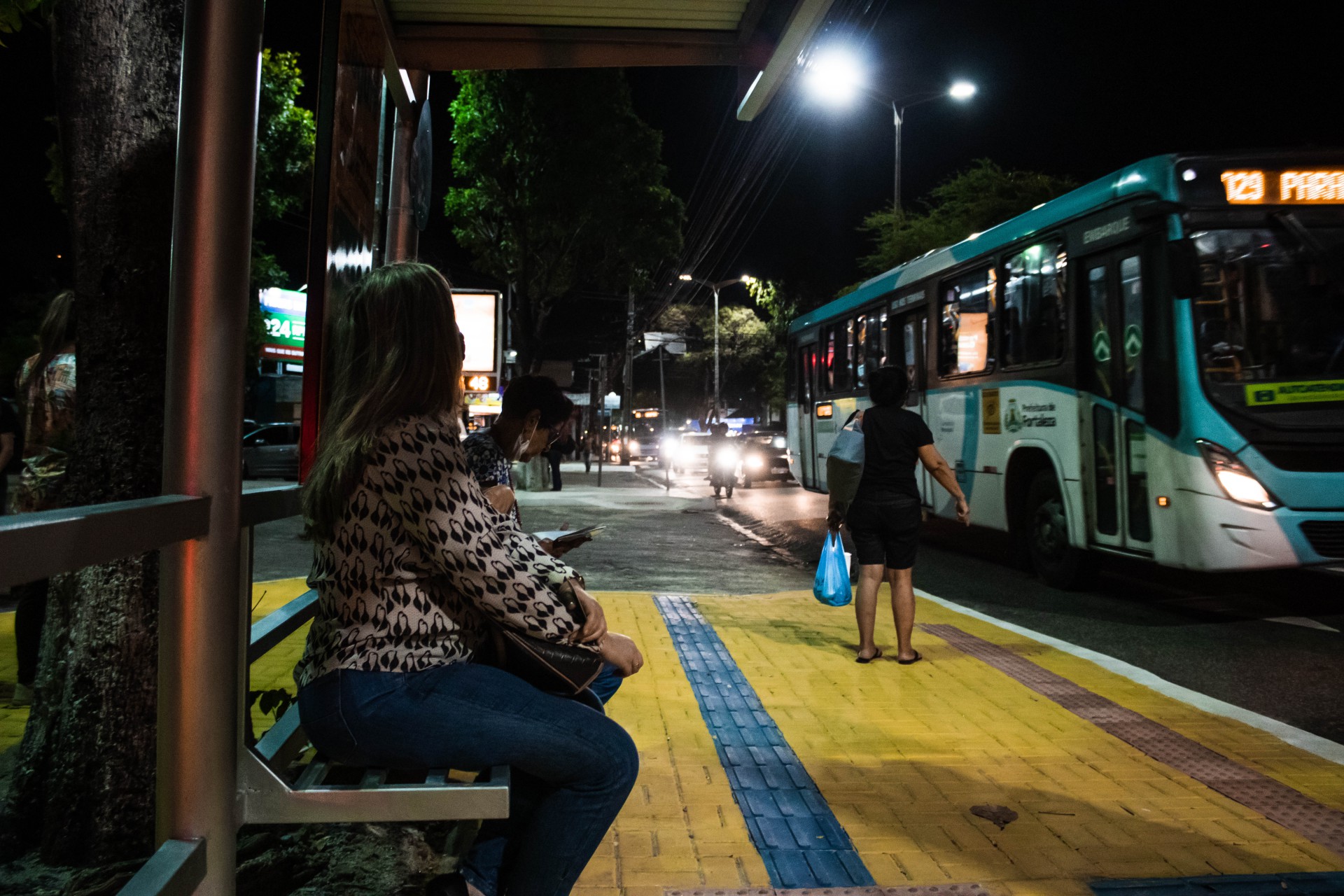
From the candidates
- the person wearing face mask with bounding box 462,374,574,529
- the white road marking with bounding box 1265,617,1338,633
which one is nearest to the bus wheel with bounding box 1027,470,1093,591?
the white road marking with bounding box 1265,617,1338,633

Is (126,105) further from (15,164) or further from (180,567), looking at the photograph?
(15,164)

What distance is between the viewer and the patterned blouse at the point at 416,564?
213cm

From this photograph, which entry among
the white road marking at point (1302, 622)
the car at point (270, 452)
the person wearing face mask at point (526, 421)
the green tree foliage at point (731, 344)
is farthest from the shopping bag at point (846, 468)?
the green tree foliage at point (731, 344)

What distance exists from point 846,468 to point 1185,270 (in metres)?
3.23

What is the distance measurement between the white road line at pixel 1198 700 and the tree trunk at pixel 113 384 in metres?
4.36

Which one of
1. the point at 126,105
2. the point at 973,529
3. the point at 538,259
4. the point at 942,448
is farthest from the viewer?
the point at 538,259

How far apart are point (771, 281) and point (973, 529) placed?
1039 inches

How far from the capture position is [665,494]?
76.9 feet

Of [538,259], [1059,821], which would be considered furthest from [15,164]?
[1059,821]

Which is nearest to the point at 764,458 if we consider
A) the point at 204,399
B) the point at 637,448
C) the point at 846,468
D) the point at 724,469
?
the point at 724,469

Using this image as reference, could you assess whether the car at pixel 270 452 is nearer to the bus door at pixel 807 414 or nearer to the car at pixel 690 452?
the bus door at pixel 807 414

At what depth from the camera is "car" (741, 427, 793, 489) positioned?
25.5 m

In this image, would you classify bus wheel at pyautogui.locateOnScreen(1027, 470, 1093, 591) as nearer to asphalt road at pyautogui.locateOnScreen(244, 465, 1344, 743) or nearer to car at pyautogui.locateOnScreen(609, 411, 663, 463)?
asphalt road at pyautogui.locateOnScreen(244, 465, 1344, 743)

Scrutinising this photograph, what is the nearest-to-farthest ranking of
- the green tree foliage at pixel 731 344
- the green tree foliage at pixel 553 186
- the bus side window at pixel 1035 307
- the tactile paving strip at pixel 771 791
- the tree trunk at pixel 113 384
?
the tree trunk at pixel 113 384 < the tactile paving strip at pixel 771 791 < the bus side window at pixel 1035 307 < the green tree foliage at pixel 553 186 < the green tree foliage at pixel 731 344
